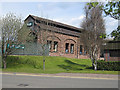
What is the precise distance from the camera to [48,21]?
24.2 metres

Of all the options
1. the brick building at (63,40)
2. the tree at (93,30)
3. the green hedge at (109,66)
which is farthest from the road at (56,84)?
the brick building at (63,40)

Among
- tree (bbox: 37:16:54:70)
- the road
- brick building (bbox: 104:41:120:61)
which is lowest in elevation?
the road

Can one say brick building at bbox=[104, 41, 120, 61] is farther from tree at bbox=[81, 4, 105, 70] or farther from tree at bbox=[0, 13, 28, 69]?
tree at bbox=[0, 13, 28, 69]

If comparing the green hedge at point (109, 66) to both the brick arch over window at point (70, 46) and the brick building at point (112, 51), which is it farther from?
the brick arch over window at point (70, 46)

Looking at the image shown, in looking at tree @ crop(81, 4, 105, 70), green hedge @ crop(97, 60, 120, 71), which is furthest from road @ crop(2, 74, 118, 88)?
tree @ crop(81, 4, 105, 70)

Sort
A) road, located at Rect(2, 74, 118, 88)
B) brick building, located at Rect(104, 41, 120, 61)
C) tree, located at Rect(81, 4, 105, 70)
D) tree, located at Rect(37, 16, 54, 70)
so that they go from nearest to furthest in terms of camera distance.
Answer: road, located at Rect(2, 74, 118, 88)
tree, located at Rect(37, 16, 54, 70)
tree, located at Rect(81, 4, 105, 70)
brick building, located at Rect(104, 41, 120, 61)

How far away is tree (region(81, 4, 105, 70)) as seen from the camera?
22953 mm

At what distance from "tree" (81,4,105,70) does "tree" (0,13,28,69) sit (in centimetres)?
887

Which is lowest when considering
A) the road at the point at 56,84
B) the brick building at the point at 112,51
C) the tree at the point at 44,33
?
the road at the point at 56,84

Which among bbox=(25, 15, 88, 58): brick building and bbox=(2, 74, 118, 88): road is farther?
bbox=(25, 15, 88, 58): brick building

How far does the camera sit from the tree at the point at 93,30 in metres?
23.0

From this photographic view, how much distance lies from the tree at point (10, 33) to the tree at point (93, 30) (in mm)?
8872

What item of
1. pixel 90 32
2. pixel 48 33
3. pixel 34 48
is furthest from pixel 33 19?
pixel 90 32

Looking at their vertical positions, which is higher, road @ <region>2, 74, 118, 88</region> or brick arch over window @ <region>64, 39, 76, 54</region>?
brick arch over window @ <region>64, 39, 76, 54</region>
